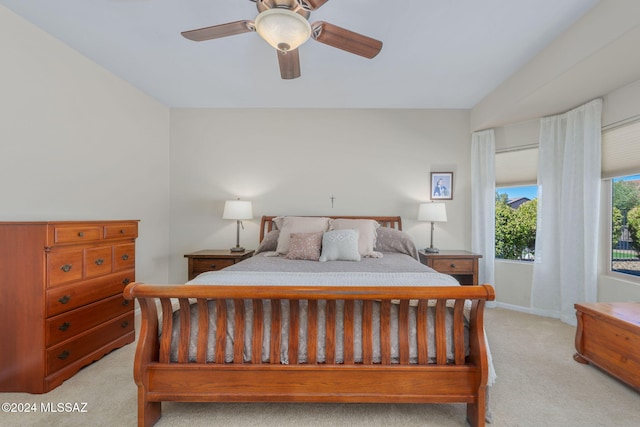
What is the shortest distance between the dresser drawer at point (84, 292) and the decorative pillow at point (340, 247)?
5.91 feet

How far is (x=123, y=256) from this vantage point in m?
2.53

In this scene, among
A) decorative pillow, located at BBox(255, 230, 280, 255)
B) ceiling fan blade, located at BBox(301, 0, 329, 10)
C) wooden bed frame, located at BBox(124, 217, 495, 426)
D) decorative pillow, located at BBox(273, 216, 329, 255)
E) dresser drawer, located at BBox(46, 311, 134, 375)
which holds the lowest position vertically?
dresser drawer, located at BBox(46, 311, 134, 375)

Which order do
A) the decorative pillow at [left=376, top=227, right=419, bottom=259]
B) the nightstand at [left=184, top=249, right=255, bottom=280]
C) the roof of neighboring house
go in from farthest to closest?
the roof of neighboring house, the nightstand at [left=184, top=249, right=255, bottom=280], the decorative pillow at [left=376, top=227, right=419, bottom=259]

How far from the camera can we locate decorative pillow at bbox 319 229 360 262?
2.74m

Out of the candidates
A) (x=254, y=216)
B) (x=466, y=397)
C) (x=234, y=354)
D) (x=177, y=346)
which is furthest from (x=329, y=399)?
(x=254, y=216)

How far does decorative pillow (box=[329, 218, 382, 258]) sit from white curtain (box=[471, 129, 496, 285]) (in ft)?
4.56

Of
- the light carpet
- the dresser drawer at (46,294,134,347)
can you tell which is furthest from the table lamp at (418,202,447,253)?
the dresser drawer at (46,294,134,347)

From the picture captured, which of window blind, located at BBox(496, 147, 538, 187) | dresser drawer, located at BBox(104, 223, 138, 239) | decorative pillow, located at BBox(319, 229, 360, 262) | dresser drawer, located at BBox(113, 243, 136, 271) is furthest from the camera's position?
window blind, located at BBox(496, 147, 538, 187)

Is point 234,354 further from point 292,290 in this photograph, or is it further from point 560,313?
point 560,313

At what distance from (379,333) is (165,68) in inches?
123

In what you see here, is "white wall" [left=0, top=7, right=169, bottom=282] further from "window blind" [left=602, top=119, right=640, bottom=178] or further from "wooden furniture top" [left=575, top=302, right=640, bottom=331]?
"window blind" [left=602, top=119, right=640, bottom=178]

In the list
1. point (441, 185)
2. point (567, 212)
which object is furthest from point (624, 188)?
point (441, 185)

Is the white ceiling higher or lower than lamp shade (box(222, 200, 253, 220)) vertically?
higher

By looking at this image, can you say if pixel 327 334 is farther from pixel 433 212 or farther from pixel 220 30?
pixel 433 212
